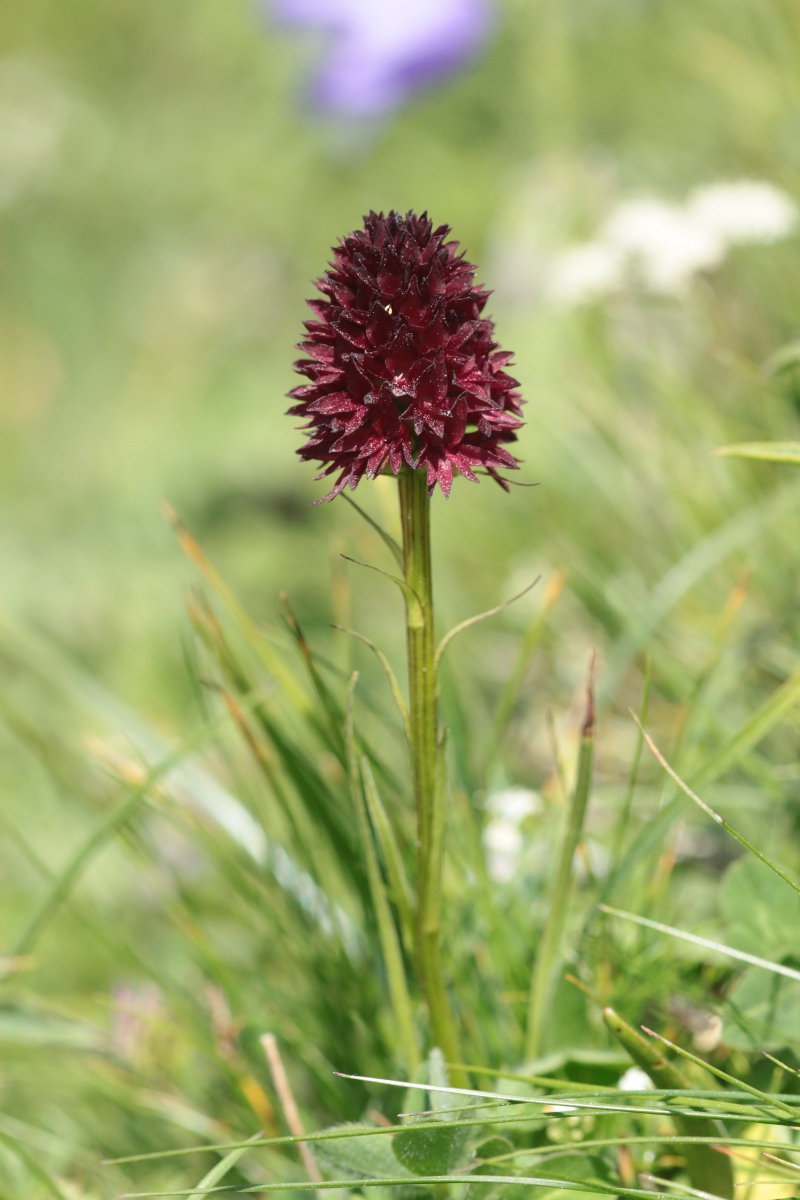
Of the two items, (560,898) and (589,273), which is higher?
(589,273)

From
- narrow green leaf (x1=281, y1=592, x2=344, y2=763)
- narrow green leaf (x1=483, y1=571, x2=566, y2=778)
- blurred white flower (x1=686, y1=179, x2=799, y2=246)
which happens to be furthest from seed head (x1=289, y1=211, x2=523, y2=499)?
blurred white flower (x1=686, y1=179, x2=799, y2=246)

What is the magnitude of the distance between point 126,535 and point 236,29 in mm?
2894

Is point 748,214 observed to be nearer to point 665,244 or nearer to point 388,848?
point 665,244

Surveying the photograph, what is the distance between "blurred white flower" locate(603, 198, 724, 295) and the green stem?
1.13 m

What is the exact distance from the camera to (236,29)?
479 centimetres

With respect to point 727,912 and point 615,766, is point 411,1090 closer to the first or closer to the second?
point 727,912

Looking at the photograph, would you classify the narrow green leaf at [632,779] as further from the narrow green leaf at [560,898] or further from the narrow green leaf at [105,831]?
→ the narrow green leaf at [105,831]

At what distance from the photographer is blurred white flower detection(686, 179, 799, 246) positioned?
1619 mm

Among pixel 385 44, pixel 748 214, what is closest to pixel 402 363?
pixel 748 214

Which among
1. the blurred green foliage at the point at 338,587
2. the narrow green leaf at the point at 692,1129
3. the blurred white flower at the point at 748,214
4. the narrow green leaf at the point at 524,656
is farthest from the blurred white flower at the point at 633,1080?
the blurred white flower at the point at 748,214

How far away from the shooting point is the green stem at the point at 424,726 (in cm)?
80

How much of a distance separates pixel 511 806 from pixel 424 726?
599 mm

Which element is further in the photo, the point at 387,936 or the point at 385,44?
the point at 385,44

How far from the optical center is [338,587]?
1.42 m
